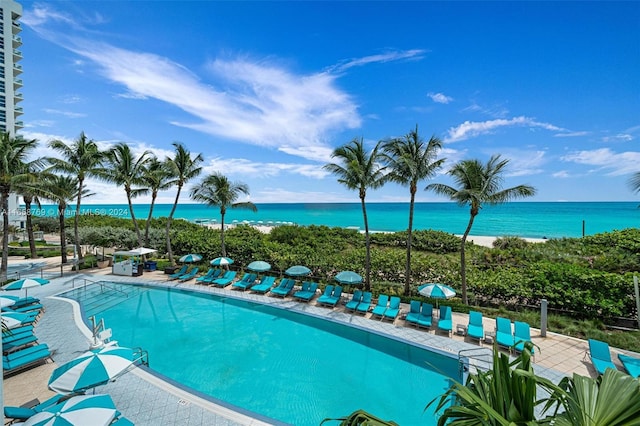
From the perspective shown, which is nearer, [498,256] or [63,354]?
[63,354]

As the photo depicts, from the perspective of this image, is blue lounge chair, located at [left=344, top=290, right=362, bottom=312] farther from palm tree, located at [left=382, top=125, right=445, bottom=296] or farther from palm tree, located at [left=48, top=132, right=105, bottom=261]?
palm tree, located at [left=48, top=132, right=105, bottom=261]

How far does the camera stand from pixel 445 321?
1114cm

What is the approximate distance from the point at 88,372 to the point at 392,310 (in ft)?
33.1

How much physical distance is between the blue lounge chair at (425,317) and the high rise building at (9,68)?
53412 millimetres

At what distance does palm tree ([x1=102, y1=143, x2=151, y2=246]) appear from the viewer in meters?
19.7

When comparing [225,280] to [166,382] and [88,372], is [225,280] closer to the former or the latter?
[166,382]

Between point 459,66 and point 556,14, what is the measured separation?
418 centimetres

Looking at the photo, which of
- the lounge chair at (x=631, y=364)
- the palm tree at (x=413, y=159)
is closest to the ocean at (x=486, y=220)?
the palm tree at (x=413, y=159)

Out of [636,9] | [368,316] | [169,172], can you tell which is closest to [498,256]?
[368,316]

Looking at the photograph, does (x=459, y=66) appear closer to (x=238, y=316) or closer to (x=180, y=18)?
(x=180, y=18)

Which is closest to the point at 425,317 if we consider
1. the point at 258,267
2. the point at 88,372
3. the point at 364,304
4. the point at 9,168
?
the point at 364,304

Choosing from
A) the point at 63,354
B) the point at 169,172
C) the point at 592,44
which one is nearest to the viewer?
the point at 63,354

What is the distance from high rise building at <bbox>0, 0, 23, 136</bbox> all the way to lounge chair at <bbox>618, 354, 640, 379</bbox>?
58.8m

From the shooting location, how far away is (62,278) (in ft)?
58.0
